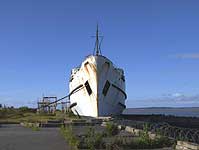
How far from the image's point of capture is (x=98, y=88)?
4609cm

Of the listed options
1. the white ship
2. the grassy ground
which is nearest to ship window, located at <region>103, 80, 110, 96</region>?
the white ship

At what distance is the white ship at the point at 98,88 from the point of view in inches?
1820

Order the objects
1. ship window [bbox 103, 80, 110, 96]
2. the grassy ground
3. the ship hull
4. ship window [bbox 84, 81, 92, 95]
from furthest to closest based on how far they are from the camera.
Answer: ship window [bbox 84, 81, 92, 95] → ship window [bbox 103, 80, 110, 96] → the ship hull → the grassy ground

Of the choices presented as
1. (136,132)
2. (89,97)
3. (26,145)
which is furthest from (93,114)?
(26,145)

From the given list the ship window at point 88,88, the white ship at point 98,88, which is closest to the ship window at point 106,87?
the white ship at point 98,88

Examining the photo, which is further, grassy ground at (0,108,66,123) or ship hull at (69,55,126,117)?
ship hull at (69,55,126,117)

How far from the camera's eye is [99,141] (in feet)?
58.2

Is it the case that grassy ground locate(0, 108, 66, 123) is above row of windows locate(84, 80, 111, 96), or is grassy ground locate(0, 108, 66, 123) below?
below

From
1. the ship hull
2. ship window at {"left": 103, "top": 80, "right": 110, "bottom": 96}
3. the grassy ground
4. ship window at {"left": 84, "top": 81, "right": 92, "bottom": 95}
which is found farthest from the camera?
ship window at {"left": 84, "top": 81, "right": 92, "bottom": 95}

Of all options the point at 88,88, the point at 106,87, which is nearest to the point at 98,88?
the point at 106,87

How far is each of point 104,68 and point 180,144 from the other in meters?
31.6

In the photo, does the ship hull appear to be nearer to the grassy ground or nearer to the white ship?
the white ship

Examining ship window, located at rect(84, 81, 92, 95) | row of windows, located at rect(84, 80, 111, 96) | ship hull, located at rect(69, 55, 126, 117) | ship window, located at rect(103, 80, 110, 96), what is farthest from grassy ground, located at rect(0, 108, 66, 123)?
ship window, located at rect(103, 80, 110, 96)

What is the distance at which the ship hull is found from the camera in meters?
Result: 46.2
